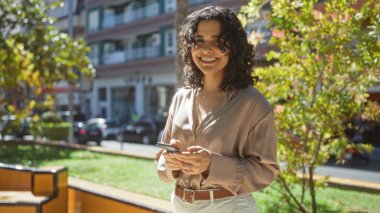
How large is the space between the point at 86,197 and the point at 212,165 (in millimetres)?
3471

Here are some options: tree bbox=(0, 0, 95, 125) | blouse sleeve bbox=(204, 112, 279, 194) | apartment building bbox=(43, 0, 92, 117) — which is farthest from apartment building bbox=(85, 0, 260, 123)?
blouse sleeve bbox=(204, 112, 279, 194)

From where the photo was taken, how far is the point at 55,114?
2003 cm

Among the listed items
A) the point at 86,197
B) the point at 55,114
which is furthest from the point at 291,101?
the point at 55,114

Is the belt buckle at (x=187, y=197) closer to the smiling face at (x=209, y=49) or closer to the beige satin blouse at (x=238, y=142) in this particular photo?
the beige satin blouse at (x=238, y=142)

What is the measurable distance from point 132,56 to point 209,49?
3058 cm

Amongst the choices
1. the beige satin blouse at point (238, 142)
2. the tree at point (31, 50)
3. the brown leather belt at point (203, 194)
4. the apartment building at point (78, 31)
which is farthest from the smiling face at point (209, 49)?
the apartment building at point (78, 31)

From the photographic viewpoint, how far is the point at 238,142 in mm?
1947

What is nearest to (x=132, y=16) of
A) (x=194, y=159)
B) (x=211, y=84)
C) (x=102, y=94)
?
(x=102, y=94)

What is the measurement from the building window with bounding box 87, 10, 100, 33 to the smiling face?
34.6m

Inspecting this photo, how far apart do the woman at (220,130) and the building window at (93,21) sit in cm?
3457

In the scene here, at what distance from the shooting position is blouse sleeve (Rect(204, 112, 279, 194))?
1841 mm

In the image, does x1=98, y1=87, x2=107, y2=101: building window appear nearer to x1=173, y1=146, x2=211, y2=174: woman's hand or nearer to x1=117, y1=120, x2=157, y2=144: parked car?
x1=117, y1=120, x2=157, y2=144: parked car

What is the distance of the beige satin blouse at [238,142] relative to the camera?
6.11 ft

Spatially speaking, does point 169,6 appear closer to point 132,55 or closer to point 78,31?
point 132,55
